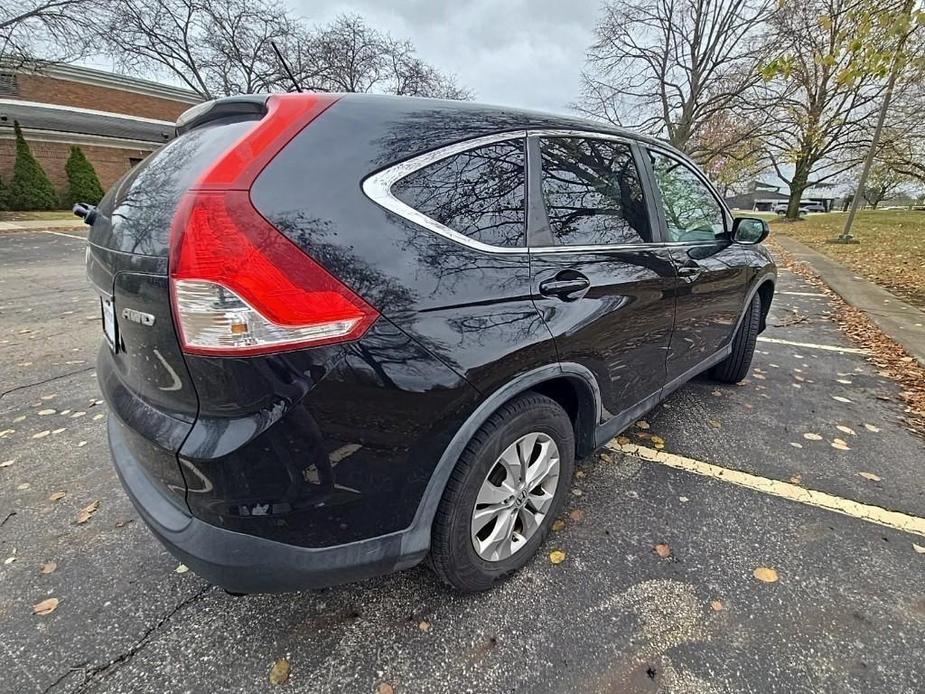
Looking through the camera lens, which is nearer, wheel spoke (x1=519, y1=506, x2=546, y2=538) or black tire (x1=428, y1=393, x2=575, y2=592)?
black tire (x1=428, y1=393, x2=575, y2=592)

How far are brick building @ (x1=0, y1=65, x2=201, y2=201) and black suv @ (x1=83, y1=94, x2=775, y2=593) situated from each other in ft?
92.3

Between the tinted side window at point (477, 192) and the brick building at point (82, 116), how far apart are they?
2831cm

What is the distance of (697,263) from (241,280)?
2.50 metres

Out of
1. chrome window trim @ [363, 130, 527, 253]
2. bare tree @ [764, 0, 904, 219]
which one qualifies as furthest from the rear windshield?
bare tree @ [764, 0, 904, 219]

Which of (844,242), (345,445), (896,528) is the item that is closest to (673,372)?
(896,528)

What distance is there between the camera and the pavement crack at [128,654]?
5.10 ft

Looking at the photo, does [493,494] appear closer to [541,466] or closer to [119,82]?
[541,466]

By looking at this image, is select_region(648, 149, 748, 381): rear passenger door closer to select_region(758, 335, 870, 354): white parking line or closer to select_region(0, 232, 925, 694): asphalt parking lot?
select_region(0, 232, 925, 694): asphalt parking lot

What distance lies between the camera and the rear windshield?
1312mm

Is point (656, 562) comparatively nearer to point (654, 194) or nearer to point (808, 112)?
point (654, 194)

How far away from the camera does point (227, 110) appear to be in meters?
1.56

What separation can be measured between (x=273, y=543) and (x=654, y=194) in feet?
7.98

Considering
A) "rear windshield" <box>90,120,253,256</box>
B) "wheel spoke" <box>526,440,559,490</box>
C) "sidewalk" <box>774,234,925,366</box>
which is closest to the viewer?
"rear windshield" <box>90,120,253,256</box>

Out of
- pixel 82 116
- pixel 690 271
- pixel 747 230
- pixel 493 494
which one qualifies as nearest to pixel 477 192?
pixel 493 494
